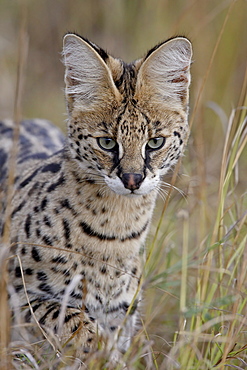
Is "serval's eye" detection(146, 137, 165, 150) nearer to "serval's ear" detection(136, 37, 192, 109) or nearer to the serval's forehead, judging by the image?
the serval's forehead

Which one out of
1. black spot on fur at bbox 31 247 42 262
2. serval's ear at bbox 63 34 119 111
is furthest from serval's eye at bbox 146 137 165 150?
black spot on fur at bbox 31 247 42 262

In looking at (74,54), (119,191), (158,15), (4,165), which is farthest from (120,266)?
(158,15)

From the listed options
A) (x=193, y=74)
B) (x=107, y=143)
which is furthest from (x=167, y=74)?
(x=193, y=74)

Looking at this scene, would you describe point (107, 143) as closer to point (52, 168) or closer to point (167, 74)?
point (167, 74)

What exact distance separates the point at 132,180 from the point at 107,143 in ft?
0.77

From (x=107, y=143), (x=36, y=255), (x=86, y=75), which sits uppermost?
(x=86, y=75)

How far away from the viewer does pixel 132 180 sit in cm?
242

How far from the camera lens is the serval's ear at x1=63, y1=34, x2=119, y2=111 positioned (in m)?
2.61

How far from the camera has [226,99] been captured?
5.28 meters

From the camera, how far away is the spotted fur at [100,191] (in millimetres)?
2545

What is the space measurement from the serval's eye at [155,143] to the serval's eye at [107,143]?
0.14m

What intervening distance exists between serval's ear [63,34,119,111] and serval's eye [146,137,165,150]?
246 mm

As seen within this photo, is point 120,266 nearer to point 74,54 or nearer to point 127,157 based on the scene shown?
point 127,157

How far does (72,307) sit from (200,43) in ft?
10.5
